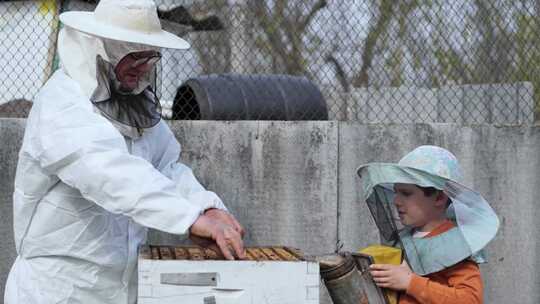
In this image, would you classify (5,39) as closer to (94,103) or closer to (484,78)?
(94,103)

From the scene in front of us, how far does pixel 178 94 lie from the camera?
473 centimetres

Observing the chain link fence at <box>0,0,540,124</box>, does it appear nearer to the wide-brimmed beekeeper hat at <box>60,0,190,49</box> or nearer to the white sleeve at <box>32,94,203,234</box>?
the wide-brimmed beekeeper hat at <box>60,0,190,49</box>

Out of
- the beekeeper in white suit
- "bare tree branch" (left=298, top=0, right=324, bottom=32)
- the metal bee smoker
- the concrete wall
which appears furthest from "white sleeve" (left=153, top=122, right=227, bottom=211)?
"bare tree branch" (left=298, top=0, right=324, bottom=32)

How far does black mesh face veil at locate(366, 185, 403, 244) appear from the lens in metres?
3.16

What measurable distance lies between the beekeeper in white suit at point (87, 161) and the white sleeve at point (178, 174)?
0.02 m

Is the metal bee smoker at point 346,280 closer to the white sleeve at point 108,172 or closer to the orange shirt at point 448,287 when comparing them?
the orange shirt at point 448,287

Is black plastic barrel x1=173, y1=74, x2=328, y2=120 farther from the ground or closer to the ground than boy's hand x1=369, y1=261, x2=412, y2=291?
farther from the ground

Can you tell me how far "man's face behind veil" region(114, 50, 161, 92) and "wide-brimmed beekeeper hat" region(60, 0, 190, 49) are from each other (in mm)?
69

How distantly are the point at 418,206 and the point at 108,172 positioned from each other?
1073mm

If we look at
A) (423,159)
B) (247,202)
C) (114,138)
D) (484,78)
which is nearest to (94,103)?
(114,138)

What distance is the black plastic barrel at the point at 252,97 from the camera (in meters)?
4.50

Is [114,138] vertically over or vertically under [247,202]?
over

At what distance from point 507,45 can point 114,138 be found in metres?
2.86

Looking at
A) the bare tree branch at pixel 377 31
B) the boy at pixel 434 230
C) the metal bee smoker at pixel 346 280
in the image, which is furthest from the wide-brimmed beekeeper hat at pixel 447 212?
the bare tree branch at pixel 377 31
